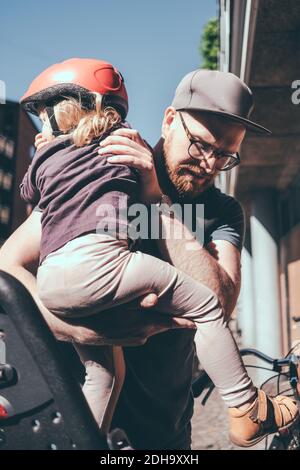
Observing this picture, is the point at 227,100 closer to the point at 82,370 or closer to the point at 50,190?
the point at 50,190

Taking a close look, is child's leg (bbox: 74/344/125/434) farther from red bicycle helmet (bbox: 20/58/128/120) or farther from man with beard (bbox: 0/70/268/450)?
red bicycle helmet (bbox: 20/58/128/120)

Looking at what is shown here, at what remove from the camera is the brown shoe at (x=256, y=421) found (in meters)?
1.43

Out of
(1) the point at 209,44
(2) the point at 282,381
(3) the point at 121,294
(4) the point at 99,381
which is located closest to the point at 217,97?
(3) the point at 121,294

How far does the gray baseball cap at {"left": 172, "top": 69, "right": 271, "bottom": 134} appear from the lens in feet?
5.25

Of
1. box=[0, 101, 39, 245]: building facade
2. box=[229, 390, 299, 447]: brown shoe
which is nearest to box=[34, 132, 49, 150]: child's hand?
box=[229, 390, 299, 447]: brown shoe

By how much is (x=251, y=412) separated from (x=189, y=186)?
A: 0.67m

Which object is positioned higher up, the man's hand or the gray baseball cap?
the gray baseball cap

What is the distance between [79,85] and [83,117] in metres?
0.13

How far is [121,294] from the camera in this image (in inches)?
53.9

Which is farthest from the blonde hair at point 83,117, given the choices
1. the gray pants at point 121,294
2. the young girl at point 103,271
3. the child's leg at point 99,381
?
the child's leg at point 99,381

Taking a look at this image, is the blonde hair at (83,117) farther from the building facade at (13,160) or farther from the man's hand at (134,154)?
the building facade at (13,160)

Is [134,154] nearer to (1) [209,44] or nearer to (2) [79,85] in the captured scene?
(2) [79,85]

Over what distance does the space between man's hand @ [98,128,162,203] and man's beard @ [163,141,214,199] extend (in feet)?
0.42

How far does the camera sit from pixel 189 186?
65.9 inches
